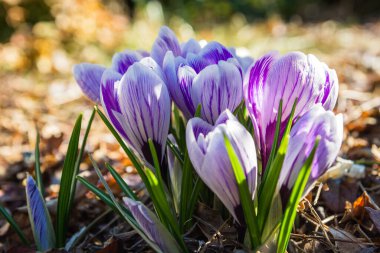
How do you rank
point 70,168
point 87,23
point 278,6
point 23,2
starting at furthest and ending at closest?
point 278,6 < point 23,2 < point 87,23 < point 70,168

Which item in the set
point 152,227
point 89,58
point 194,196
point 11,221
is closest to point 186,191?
point 194,196

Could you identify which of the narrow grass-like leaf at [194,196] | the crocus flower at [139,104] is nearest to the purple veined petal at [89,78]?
the crocus flower at [139,104]

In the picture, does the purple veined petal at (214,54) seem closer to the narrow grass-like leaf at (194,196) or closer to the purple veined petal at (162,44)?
the purple veined petal at (162,44)

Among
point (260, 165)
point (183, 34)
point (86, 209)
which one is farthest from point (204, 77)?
point (183, 34)

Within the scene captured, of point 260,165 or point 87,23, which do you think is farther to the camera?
point 87,23

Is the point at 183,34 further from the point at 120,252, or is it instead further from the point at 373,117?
the point at 120,252

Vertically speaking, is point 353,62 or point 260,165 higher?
point 260,165

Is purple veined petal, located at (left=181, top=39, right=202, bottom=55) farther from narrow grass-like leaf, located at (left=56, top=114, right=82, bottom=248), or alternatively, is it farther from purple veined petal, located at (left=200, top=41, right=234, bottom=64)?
narrow grass-like leaf, located at (left=56, top=114, right=82, bottom=248)
